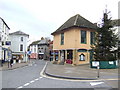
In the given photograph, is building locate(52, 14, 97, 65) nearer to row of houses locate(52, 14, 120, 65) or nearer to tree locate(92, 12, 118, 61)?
row of houses locate(52, 14, 120, 65)

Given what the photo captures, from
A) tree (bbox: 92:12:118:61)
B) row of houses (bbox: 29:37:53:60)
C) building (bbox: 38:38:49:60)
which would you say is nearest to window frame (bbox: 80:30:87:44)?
tree (bbox: 92:12:118:61)

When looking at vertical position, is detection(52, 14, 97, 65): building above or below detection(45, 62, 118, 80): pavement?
above

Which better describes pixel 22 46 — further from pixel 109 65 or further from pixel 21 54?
pixel 109 65

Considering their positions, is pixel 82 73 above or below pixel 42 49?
below

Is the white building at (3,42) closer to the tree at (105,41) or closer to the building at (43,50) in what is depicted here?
the tree at (105,41)

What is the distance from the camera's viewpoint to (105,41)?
21.3m

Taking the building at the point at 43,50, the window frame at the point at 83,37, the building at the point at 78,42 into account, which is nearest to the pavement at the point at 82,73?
the building at the point at 78,42

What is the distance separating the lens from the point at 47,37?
84.4 m

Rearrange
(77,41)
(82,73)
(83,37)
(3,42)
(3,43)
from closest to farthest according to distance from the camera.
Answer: (82,73)
(77,41)
(83,37)
(3,43)
(3,42)

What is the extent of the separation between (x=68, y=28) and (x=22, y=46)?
21317 millimetres

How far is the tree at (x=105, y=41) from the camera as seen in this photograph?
21247 millimetres

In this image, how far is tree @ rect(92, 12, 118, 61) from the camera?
21247 mm

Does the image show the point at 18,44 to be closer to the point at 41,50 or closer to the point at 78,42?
the point at 78,42

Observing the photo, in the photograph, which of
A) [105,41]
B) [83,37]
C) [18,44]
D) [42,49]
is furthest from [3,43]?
[42,49]
